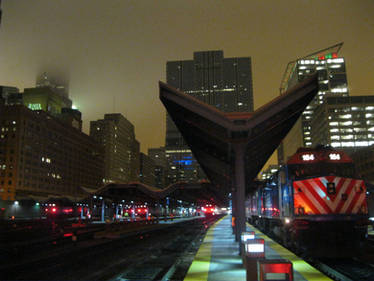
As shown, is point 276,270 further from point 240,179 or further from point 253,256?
point 240,179

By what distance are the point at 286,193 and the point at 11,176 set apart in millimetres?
118308

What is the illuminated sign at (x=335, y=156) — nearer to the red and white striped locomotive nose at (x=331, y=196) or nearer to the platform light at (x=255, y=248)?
the red and white striped locomotive nose at (x=331, y=196)

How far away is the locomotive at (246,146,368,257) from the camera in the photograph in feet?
49.7

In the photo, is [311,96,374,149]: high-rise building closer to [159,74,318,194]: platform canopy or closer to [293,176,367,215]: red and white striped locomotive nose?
[159,74,318,194]: platform canopy

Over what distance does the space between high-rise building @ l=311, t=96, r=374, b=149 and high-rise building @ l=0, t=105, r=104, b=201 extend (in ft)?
372

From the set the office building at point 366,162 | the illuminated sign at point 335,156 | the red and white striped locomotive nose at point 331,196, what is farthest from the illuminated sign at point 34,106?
the red and white striped locomotive nose at point 331,196

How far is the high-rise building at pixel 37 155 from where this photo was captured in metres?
120

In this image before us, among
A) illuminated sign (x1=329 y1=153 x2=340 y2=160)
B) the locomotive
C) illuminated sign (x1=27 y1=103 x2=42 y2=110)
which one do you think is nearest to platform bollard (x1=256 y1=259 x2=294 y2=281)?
the locomotive

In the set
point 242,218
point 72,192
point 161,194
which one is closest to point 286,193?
point 242,218

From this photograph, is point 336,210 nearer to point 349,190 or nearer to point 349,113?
point 349,190

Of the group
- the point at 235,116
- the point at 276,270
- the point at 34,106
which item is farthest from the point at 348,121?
the point at 276,270

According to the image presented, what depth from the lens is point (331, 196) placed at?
15.6 m

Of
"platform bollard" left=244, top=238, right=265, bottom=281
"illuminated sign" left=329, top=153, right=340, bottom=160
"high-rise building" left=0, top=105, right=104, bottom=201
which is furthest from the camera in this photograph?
"high-rise building" left=0, top=105, right=104, bottom=201

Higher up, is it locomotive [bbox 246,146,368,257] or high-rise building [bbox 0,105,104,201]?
high-rise building [bbox 0,105,104,201]
